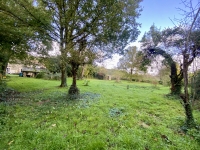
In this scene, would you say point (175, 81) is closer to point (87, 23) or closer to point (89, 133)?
point (87, 23)

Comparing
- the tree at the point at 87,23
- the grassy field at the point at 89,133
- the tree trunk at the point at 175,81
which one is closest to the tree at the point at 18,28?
the tree at the point at 87,23

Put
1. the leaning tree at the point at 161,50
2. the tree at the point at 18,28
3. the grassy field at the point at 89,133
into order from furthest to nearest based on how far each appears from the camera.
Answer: the leaning tree at the point at 161,50 → the tree at the point at 18,28 → the grassy field at the point at 89,133

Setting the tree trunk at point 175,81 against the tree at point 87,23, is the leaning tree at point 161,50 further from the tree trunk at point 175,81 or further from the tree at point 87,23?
the tree at point 87,23

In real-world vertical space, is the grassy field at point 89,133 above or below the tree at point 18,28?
below

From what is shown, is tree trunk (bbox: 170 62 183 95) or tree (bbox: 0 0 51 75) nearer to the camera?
tree (bbox: 0 0 51 75)

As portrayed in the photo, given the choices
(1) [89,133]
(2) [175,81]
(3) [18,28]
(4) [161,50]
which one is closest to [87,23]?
(3) [18,28]

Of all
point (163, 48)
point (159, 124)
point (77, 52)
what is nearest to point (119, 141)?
point (159, 124)

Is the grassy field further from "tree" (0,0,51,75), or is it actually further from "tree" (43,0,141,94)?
"tree" (0,0,51,75)

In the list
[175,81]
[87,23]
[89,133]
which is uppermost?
[87,23]

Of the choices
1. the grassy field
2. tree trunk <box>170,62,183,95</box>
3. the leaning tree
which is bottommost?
the grassy field

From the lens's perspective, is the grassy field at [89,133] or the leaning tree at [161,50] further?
the leaning tree at [161,50]

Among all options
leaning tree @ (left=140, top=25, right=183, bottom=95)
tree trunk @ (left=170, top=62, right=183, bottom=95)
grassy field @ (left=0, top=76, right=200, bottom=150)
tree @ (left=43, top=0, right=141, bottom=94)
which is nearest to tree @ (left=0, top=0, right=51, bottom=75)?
tree @ (left=43, top=0, right=141, bottom=94)

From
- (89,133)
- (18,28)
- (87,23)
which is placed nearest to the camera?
(89,133)

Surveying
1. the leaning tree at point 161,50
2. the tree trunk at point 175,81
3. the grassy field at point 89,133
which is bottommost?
the grassy field at point 89,133
